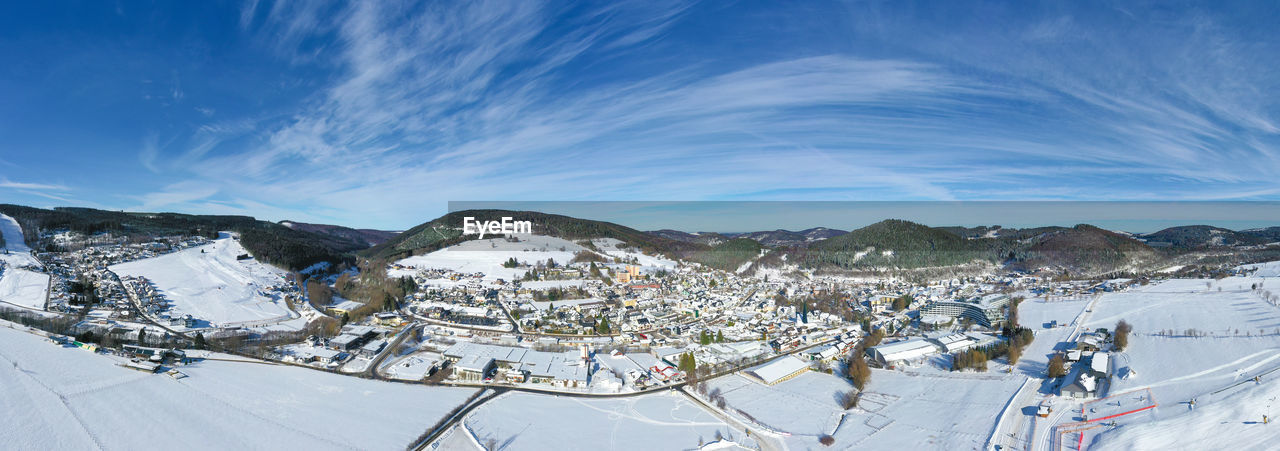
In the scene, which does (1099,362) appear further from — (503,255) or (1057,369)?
(503,255)

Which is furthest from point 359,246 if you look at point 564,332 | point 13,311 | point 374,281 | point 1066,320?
point 1066,320

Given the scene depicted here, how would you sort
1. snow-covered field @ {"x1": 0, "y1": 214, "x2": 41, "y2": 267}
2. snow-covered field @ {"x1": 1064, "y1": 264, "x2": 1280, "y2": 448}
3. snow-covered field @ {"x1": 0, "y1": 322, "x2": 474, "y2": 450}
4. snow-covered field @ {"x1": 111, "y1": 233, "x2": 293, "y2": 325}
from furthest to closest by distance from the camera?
1. snow-covered field @ {"x1": 0, "y1": 214, "x2": 41, "y2": 267}
2. snow-covered field @ {"x1": 111, "y1": 233, "x2": 293, "y2": 325}
3. snow-covered field @ {"x1": 0, "y1": 322, "x2": 474, "y2": 450}
4. snow-covered field @ {"x1": 1064, "y1": 264, "x2": 1280, "y2": 448}

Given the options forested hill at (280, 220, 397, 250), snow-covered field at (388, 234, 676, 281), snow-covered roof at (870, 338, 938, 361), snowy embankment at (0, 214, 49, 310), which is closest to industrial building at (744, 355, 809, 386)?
snow-covered roof at (870, 338, 938, 361)

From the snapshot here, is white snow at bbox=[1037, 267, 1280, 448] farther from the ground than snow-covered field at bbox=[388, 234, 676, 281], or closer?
closer

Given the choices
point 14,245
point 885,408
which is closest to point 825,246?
point 885,408

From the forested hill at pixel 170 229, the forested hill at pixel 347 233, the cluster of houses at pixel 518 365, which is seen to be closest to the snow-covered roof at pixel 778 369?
the cluster of houses at pixel 518 365

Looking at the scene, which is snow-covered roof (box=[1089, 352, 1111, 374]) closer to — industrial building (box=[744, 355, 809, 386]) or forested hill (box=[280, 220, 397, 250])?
industrial building (box=[744, 355, 809, 386])
